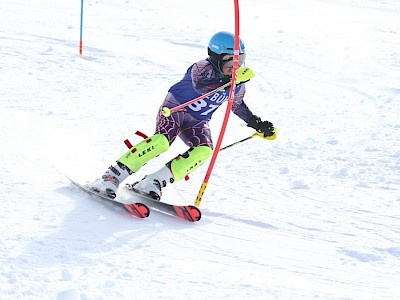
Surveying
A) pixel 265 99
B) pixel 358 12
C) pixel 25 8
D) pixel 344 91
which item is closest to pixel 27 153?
pixel 265 99

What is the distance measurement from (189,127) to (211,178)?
2.16 feet

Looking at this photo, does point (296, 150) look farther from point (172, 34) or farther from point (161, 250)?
point (172, 34)

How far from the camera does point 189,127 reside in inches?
225

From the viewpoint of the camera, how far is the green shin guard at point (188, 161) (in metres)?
5.24

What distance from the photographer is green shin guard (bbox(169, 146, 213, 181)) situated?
5.24m

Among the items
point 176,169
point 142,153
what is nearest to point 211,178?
point 176,169

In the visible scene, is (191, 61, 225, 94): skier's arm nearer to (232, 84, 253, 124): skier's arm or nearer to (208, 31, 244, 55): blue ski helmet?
(208, 31, 244, 55): blue ski helmet

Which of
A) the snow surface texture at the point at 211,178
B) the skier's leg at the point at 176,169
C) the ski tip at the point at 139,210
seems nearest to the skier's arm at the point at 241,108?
the skier's leg at the point at 176,169

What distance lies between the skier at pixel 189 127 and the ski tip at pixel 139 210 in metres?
0.27

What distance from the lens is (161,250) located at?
175 inches

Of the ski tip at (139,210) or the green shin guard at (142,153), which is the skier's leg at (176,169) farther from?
the ski tip at (139,210)

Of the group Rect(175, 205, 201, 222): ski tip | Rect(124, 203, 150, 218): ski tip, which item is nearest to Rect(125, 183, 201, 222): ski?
Rect(175, 205, 201, 222): ski tip

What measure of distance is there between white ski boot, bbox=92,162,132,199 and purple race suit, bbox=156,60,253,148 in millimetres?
524

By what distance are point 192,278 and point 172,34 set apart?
35.2 ft
